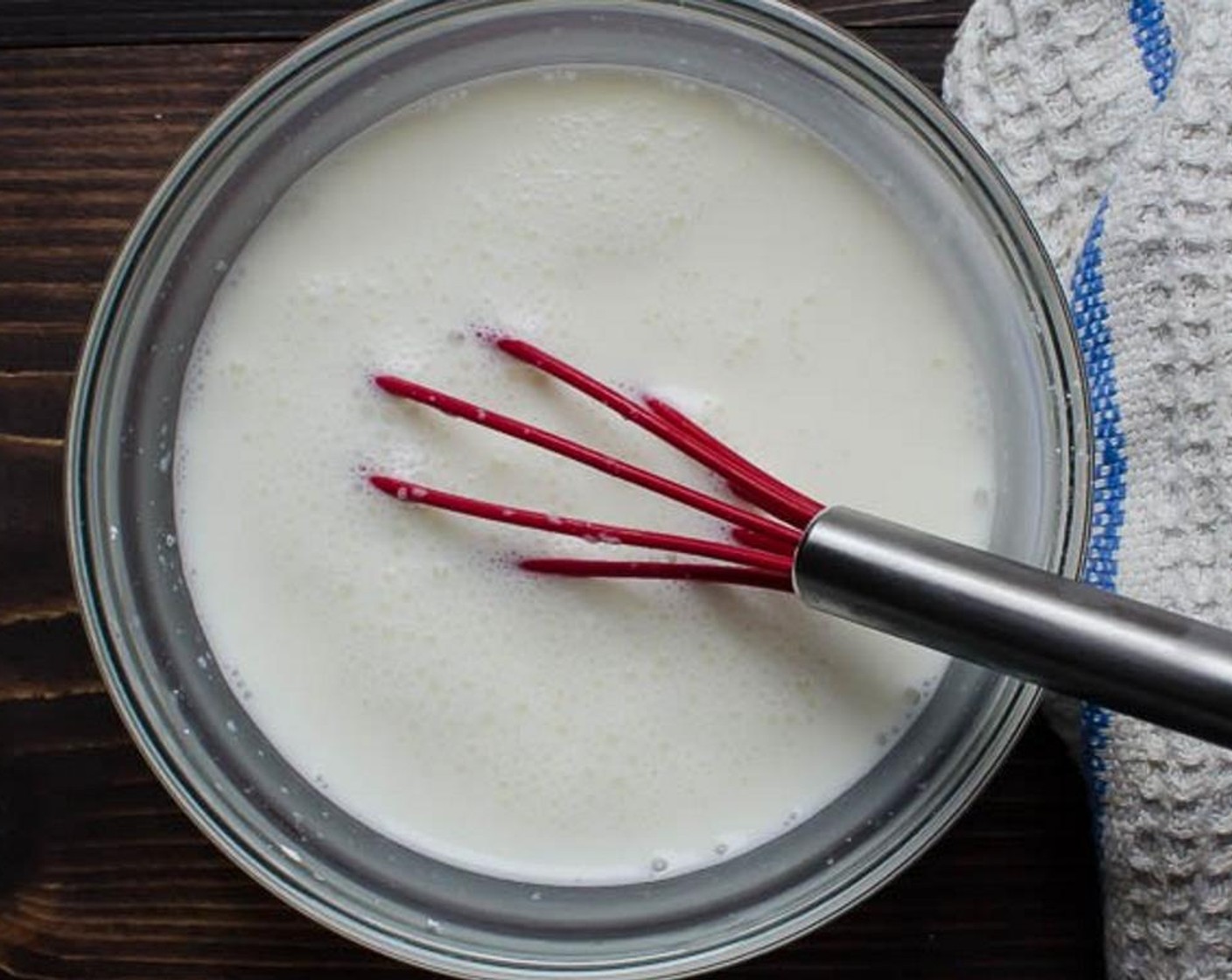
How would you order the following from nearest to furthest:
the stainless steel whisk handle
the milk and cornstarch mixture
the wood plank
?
1. the stainless steel whisk handle
2. the milk and cornstarch mixture
3. the wood plank

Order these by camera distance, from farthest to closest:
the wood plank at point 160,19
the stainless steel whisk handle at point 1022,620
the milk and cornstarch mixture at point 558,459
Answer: the wood plank at point 160,19 < the milk and cornstarch mixture at point 558,459 < the stainless steel whisk handle at point 1022,620

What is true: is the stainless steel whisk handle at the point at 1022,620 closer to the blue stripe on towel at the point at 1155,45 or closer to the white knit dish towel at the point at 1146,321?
the white knit dish towel at the point at 1146,321

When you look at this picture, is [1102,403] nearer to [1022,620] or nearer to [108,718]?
[1022,620]

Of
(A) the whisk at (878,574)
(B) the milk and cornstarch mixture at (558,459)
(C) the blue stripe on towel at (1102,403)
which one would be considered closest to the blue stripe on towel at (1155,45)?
(C) the blue stripe on towel at (1102,403)

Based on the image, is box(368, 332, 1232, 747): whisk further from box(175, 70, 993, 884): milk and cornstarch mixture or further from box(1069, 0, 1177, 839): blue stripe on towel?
box(1069, 0, 1177, 839): blue stripe on towel

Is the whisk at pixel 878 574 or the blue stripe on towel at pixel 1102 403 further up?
the blue stripe on towel at pixel 1102 403

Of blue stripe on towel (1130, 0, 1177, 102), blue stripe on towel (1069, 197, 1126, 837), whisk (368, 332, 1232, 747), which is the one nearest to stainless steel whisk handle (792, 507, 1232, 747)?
whisk (368, 332, 1232, 747)
